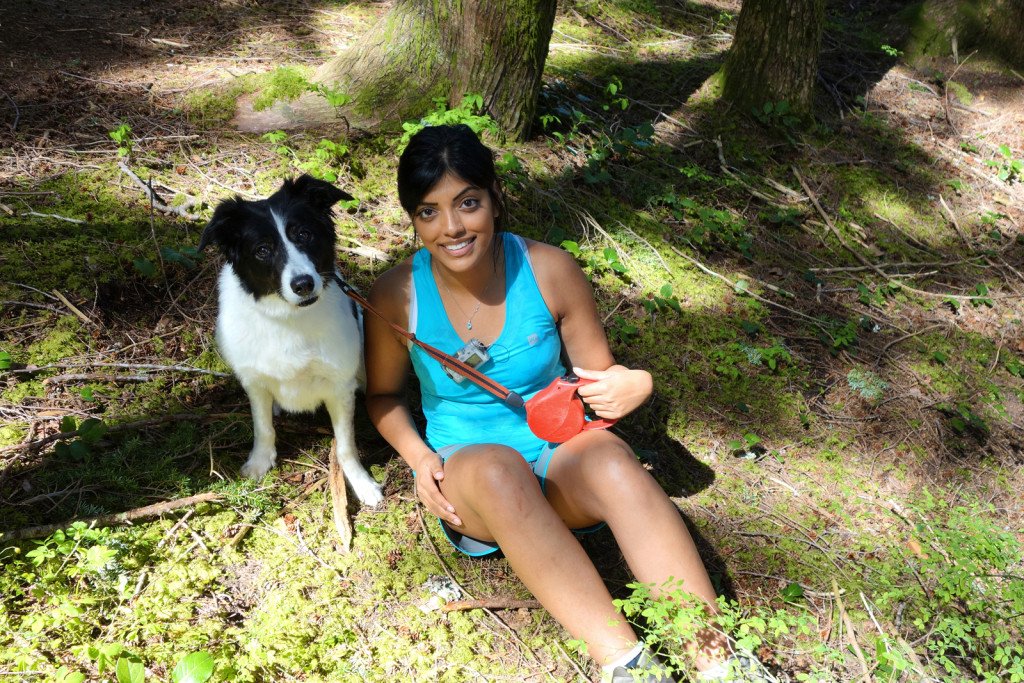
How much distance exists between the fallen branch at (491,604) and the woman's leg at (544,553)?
433 mm

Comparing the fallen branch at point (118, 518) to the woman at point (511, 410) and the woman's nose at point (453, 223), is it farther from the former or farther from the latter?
the woman's nose at point (453, 223)

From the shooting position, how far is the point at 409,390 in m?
3.56

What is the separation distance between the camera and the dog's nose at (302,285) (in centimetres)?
239

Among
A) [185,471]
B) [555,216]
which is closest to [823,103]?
[555,216]

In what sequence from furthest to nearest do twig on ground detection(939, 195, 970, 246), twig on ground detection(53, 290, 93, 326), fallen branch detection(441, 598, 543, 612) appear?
twig on ground detection(939, 195, 970, 246)
twig on ground detection(53, 290, 93, 326)
fallen branch detection(441, 598, 543, 612)

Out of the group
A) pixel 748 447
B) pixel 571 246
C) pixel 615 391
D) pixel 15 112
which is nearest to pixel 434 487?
pixel 615 391

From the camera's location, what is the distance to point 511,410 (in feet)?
9.07

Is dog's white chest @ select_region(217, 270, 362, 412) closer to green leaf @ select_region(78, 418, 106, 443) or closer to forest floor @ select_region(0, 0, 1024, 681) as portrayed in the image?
forest floor @ select_region(0, 0, 1024, 681)

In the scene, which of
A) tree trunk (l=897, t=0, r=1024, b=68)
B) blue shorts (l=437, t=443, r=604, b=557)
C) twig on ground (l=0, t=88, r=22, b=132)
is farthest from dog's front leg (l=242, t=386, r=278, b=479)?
tree trunk (l=897, t=0, r=1024, b=68)

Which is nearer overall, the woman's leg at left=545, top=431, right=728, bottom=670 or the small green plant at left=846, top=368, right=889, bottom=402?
the woman's leg at left=545, top=431, right=728, bottom=670

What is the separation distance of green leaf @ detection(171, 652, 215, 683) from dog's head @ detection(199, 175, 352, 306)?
1.24m

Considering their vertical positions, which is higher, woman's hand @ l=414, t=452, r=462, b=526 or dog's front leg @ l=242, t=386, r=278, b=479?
woman's hand @ l=414, t=452, r=462, b=526

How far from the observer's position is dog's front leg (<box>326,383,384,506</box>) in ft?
9.66

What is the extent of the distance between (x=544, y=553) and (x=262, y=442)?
1509 mm
